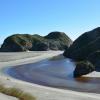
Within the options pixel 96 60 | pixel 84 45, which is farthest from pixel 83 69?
pixel 84 45

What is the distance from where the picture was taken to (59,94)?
119 ft

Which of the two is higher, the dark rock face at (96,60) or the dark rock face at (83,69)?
the dark rock face at (83,69)

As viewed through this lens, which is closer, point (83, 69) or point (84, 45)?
point (83, 69)

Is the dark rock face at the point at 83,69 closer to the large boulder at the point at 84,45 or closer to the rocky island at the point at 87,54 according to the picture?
the rocky island at the point at 87,54

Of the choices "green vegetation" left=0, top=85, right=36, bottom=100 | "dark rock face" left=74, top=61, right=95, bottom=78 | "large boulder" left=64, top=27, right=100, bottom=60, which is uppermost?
"green vegetation" left=0, top=85, right=36, bottom=100

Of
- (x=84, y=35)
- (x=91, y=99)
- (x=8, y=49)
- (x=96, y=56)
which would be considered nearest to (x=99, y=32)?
(x=84, y=35)

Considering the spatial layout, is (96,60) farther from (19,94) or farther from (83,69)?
(19,94)

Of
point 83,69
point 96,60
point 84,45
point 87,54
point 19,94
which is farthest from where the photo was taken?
point 84,45

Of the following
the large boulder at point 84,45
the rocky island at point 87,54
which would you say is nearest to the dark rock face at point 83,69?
the rocky island at point 87,54

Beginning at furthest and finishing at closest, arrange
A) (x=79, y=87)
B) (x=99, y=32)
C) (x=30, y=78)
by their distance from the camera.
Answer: (x=99, y=32)
(x=30, y=78)
(x=79, y=87)

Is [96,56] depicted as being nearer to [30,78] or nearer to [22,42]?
[30,78]

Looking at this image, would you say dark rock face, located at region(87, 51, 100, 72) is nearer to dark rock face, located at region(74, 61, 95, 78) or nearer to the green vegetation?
dark rock face, located at region(74, 61, 95, 78)

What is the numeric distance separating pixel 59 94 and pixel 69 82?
13090 mm

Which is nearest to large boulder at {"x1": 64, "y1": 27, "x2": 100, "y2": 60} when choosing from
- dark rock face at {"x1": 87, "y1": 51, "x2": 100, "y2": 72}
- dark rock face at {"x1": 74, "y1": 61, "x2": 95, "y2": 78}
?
dark rock face at {"x1": 87, "y1": 51, "x2": 100, "y2": 72}
